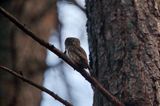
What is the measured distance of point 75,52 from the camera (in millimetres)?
1143

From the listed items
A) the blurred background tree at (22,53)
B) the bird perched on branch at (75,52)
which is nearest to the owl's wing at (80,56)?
the bird perched on branch at (75,52)

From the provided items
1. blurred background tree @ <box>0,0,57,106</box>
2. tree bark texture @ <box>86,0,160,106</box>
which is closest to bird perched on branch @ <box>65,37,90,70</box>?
tree bark texture @ <box>86,0,160,106</box>

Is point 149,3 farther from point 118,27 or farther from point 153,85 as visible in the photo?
point 153,85

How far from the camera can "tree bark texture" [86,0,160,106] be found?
143 centimetres

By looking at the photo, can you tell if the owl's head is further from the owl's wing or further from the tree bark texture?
the tree bark texture

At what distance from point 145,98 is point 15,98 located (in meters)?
0.55

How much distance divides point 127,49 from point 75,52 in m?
0.37

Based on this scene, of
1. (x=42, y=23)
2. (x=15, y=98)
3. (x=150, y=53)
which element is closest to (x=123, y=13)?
(x=150, y=53)

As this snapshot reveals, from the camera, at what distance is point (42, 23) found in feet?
7.06

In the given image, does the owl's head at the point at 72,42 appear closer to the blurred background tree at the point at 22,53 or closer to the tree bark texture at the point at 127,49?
the tree bark texture at the point at 127,49

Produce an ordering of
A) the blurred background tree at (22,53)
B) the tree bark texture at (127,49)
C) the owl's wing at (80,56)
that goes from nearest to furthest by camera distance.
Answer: the owl's wing at (80,56) → the tree bark texture at (127,49) → the blurred background tree at (22,53)

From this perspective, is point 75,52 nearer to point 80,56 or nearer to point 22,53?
point 80,56

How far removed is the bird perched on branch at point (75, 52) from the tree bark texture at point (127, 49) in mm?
316

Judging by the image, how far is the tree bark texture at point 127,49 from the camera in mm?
1429
